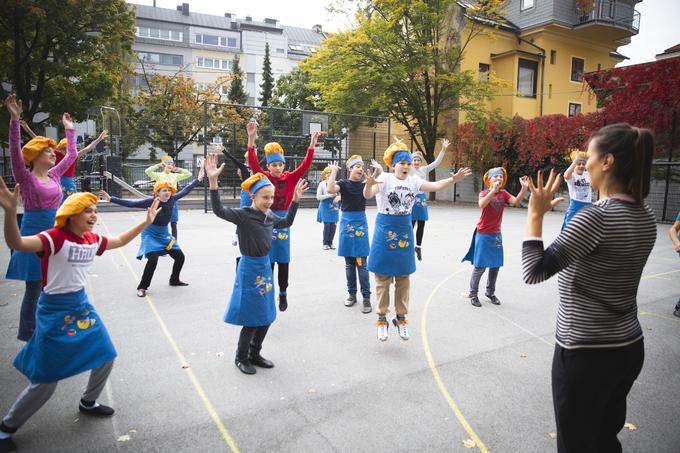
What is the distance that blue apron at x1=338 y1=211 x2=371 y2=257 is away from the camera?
632 cm

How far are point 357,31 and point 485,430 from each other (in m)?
21.7

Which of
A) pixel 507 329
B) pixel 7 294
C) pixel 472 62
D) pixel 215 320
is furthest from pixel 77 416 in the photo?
pixel 472 62

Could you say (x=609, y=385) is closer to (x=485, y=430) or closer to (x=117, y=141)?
(x=485, y=430)

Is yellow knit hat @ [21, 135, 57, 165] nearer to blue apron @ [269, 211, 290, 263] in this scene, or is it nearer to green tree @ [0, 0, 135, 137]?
blue apron @ [269, 211, 290, 263]

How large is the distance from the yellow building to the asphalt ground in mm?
23004

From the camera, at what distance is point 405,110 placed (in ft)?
81.0

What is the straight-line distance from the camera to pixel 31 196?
4.66 m

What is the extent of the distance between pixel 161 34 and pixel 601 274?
60.5 metres

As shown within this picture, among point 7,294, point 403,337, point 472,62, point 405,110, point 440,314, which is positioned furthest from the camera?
point 472,62

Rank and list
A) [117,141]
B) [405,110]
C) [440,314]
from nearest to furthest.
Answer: [440,314], [117,141], [405,110]

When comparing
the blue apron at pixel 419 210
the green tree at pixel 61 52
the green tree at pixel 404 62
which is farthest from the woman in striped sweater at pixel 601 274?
the green tree at pixel 404 62

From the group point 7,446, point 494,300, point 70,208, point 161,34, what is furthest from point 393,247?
point 161,34

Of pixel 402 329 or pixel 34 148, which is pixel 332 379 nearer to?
pixel 402 329

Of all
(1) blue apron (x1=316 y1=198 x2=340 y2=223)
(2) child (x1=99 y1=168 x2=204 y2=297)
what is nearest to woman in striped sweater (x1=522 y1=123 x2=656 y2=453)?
(2) child (x1=99 y1=168 x2=204 y2=297)
